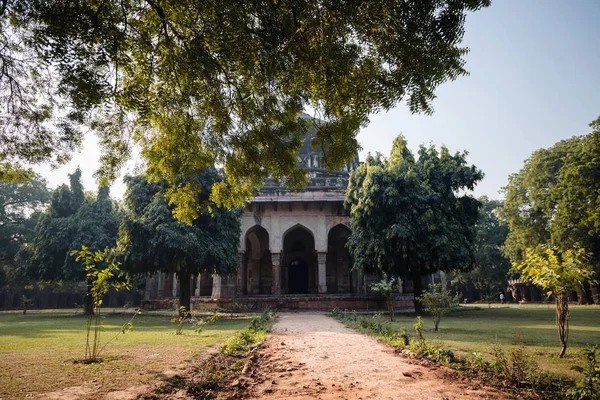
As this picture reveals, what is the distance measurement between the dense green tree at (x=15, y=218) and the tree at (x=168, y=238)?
17020 mm

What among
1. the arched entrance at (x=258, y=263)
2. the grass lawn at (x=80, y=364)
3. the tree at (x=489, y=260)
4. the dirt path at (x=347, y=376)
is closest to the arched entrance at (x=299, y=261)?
the arched entrance at (x=258, y=263)

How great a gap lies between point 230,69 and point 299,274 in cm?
2297

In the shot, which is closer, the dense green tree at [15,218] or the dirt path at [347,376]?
the dirt path at [347,376]

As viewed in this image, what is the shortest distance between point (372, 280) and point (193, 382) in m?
18.5

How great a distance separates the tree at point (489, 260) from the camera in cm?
3388

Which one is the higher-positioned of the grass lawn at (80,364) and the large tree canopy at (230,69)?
the large tree canopy at (230,69)

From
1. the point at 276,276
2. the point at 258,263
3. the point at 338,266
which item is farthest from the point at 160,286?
the point at 338,266

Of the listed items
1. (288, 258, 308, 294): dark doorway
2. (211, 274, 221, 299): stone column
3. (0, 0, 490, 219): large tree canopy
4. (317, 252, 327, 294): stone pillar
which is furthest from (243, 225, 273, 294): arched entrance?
(0, 0, 490, 219): large tree canopy

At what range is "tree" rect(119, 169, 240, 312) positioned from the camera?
13.8 meters

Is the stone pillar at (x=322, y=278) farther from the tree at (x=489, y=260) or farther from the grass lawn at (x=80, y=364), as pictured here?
the tree at (x=489, y=260)

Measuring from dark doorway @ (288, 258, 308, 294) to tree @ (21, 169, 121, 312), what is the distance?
11.9 metres

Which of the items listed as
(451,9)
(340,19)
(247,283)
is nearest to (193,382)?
(340,19)

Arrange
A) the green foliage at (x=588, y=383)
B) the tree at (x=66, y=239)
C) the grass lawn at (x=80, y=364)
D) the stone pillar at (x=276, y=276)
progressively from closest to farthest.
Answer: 1. the green foliage at (x=588, y=383)
2. the grass lawn at (x=80, y=364)
3. the tree at (x=66, y=239)
4. the stone pillar at (x=276, y=276)

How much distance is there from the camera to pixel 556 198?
781 inches
